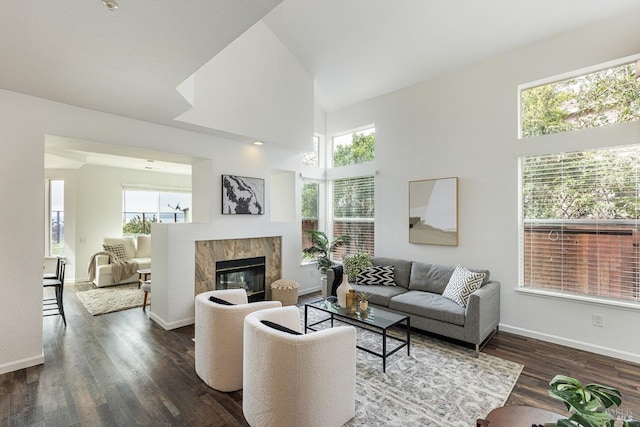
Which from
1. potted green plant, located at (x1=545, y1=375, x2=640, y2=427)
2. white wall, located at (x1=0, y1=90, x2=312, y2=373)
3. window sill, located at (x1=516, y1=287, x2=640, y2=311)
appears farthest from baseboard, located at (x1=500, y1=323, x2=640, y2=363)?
white wall, located at (x1=0, y1=90, x2=312, y2=373)

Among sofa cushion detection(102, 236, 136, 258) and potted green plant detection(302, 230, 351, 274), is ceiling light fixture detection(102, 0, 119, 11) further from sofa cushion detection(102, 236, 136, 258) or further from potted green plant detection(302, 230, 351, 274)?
sofa cushion detection(102, 236, 136, 258)

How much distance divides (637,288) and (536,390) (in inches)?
68.4

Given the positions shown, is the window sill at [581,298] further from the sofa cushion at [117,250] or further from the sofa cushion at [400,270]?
the sofa cushion at [117,250]

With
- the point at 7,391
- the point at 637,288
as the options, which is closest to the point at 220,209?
the point at 7,391

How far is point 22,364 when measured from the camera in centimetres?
284

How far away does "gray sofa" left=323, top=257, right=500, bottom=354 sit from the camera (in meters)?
3.20

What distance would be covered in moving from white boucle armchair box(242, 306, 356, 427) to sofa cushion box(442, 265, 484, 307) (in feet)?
6.82

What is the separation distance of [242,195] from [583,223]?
4.54 meters

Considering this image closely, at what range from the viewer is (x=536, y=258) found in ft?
12.1

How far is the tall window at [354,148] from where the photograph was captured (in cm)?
557

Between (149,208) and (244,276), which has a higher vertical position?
(149,208)

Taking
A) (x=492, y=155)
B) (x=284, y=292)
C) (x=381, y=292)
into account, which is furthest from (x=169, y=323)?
(x=492, y=155)

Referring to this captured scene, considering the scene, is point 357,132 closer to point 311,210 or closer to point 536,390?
point 311,210

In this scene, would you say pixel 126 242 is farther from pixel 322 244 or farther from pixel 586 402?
pixel 586 402
